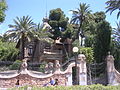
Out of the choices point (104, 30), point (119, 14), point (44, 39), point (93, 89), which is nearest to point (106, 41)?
point (104, 30)

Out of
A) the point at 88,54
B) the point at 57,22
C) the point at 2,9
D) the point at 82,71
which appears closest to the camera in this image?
the point at 82,71

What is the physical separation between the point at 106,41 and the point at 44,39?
1209 cm

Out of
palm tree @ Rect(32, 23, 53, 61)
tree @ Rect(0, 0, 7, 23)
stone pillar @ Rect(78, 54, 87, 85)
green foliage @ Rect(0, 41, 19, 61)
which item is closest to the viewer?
stone pillar @ Rect(78, 54, 87, 85)

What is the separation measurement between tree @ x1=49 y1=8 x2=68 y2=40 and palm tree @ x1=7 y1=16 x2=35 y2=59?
5.83m

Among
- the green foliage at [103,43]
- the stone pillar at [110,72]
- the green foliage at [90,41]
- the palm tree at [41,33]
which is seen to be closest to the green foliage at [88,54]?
the green foliage at [103,43]

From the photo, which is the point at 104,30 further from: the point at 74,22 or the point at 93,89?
the point at 93,89

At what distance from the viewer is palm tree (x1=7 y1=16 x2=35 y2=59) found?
3844cm

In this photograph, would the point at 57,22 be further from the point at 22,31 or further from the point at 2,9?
the point at 2,9

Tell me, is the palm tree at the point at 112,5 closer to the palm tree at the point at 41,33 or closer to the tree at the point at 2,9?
the palm tree at the point at 41,33

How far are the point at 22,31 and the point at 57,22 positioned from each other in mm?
8624

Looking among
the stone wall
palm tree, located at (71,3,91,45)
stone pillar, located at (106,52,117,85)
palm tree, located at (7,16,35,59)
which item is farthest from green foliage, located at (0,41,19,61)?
stone pillar, located at (106,52,117,85)

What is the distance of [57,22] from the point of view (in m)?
44.6

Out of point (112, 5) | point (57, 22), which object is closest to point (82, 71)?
point (112, 5)

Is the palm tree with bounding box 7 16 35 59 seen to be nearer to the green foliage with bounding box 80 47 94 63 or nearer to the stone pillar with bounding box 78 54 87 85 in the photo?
the green foliage with bounding box 80 47 94 63
